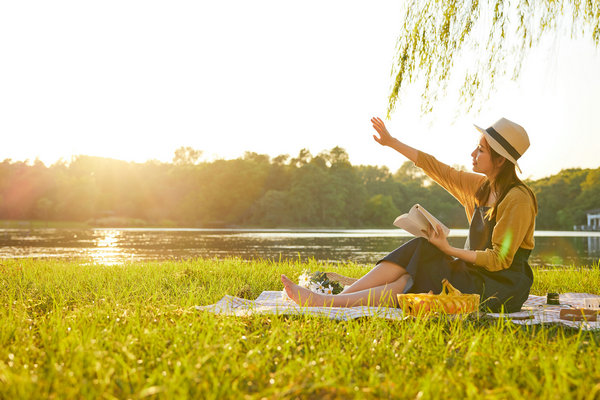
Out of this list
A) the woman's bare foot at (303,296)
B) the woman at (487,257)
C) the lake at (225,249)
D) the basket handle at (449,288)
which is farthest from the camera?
the lake at (225,249)

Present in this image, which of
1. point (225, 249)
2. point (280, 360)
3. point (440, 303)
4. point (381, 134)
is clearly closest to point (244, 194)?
point (225, 249)

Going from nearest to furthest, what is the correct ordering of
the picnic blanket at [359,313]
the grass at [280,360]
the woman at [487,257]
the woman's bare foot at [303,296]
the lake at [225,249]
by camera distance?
1. the grass at [280,360]
2. the picnic blanket at [359,313]
3. the woman at [487,257]
4. the woman's bare foot at [303,296]
5. the lake at [225,249]

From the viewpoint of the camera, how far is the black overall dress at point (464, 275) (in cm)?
325

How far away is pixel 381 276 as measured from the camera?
131 inches

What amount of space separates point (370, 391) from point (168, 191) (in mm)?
59834

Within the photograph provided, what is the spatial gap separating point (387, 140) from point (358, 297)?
1.22 meters

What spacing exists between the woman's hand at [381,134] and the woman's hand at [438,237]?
90 centimetres

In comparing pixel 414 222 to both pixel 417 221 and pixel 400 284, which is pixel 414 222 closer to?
pixel 417 221

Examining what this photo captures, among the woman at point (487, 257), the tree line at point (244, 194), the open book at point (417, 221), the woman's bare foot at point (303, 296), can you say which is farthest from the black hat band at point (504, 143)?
the tree line at point (244, 194)

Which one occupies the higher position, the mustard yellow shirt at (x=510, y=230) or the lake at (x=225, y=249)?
the mustard yellow shirt at (x=510, y=230)

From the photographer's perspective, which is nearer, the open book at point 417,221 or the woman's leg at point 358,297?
the open book at point 417,221

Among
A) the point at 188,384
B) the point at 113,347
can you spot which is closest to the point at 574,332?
the point at 188,384

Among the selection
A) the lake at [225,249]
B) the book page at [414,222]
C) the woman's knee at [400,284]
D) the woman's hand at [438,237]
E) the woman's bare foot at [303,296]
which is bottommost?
the lake at [225,249]

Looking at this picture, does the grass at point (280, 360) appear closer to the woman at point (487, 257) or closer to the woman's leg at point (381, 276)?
the woman at point (487, 257)
